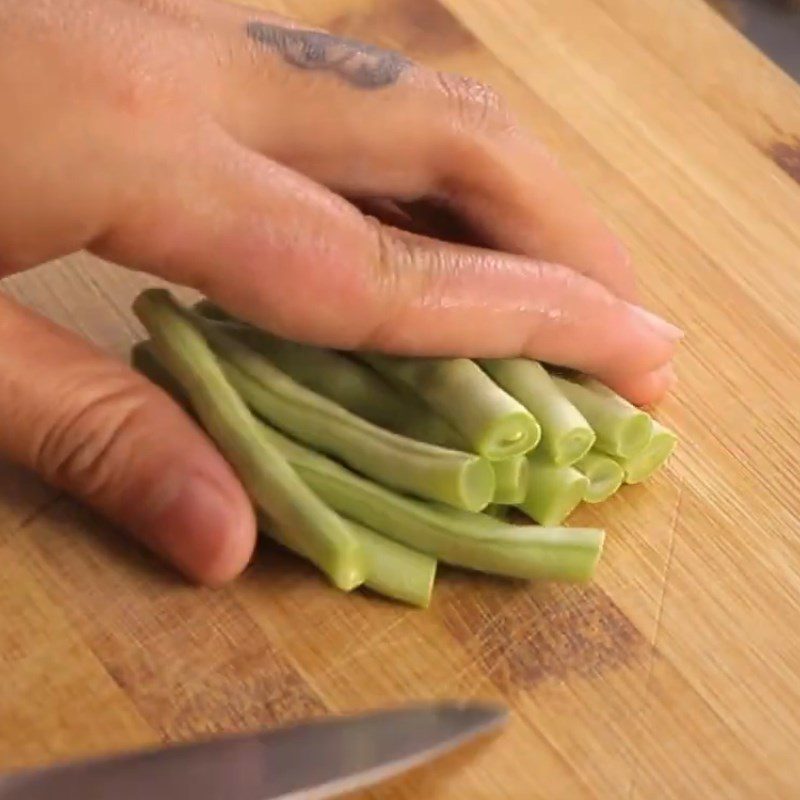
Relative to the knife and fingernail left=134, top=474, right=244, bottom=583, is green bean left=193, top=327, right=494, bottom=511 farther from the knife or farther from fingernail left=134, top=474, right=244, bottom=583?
the knife

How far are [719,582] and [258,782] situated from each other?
1.92ft

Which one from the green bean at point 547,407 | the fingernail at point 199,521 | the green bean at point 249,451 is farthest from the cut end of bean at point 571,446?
the fingernail at point 199,521

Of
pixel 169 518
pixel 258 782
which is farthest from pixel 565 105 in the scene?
pixel 258 782

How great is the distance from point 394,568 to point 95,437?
0.34 m

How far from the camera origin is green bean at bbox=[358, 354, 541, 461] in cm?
143

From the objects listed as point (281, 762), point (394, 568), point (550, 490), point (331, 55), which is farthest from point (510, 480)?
point (331, 55)

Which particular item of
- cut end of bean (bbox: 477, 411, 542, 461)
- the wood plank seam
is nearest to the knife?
the wood plank seam

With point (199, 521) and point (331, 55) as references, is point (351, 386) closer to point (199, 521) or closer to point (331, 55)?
point (199, 521)

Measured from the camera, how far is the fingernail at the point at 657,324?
160 centimetres

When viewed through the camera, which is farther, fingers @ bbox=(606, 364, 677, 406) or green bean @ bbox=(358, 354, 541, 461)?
fingers @ bbox=(606, 364, 677, 406)

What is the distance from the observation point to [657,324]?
1.62 m

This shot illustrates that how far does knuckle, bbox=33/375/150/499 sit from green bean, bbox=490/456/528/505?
0.38 metres

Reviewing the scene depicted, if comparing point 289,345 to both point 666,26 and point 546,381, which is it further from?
point 666,26

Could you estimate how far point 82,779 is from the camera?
1.26m
